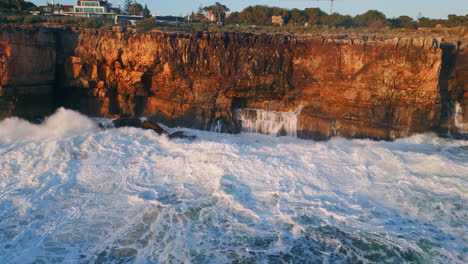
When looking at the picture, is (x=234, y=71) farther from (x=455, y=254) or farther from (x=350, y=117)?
(x=455, y=254)

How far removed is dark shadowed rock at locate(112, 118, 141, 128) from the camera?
13984 mm

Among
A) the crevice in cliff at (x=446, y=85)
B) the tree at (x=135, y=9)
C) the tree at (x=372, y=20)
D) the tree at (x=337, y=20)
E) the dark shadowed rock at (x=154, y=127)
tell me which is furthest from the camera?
the tree at (x=135, y=9)

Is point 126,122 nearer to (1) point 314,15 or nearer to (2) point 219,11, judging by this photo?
(1) point 314,15

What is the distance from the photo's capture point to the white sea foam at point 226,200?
21.4 ft

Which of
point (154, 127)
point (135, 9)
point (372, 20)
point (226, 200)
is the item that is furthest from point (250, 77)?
point (135, 9)

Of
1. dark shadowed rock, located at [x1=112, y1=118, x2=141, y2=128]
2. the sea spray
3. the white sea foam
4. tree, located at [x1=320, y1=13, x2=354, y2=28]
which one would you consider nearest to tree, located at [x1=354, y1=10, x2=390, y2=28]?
tree, located at [x1=320, y1=13, x2=354, y2=28]

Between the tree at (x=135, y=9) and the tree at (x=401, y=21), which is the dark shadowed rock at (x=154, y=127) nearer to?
the tree at (x=401, y=21)

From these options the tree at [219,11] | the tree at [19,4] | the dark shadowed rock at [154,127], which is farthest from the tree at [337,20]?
the tree at [19,4]

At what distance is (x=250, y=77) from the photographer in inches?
551

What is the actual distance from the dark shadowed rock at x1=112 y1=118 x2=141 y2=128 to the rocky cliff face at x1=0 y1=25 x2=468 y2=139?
3.08ft

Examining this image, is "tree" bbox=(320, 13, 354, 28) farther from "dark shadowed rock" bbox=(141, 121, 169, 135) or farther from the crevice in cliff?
"dark shadowed rock" bbox=(141, 121, 169, 135)

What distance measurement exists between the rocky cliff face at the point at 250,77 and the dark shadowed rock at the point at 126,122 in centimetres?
94

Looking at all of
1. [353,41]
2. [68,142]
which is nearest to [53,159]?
[68,142]

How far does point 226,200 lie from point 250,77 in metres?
7.11
